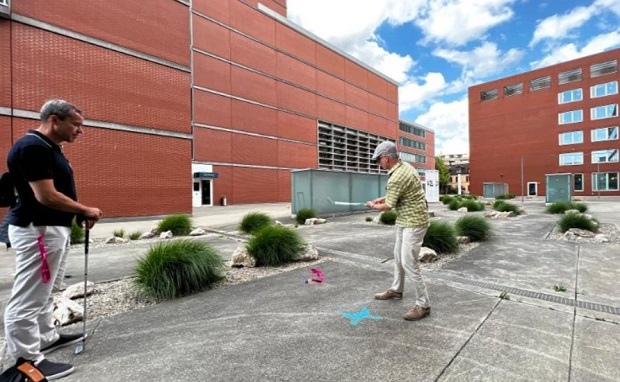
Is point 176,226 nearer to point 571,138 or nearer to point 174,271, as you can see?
point 174,271

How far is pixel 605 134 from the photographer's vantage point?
47.6 meters

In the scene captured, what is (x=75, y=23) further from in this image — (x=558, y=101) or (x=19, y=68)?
(x=558, y=101)

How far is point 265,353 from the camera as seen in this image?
288cm

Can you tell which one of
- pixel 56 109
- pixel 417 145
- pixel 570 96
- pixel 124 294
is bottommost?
pixel 124 294

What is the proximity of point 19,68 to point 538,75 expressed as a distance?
63843 mm

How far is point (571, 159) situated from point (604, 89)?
10332 mm

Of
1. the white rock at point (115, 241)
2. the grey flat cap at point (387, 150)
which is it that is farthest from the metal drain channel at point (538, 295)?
the white rock at point (115, 241)

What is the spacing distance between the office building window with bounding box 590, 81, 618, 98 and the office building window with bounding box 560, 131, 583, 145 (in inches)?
215

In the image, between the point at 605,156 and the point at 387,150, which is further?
the point at 605,156

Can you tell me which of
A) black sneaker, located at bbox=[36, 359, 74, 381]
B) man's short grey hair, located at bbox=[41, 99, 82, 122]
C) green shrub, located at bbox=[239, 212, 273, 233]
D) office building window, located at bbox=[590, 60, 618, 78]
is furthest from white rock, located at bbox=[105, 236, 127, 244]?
office building window, located at bbox=[590, 60, 618, 78]

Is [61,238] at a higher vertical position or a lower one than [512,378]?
higher

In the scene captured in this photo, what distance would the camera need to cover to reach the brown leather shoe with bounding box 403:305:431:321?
3.54m

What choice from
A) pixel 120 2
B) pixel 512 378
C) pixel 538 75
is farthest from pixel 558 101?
pixel 512 378

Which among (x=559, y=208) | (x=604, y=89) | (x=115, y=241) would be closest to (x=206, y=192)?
(x=115, y=241)
